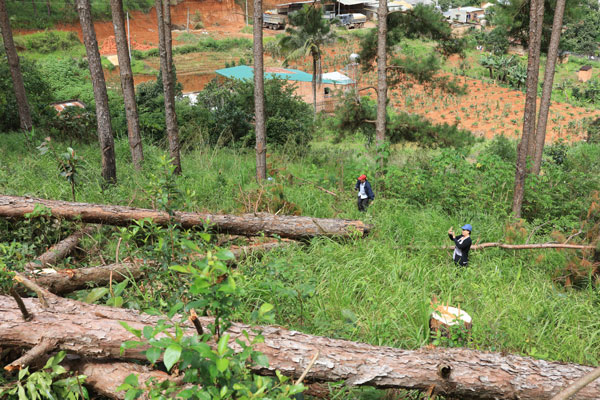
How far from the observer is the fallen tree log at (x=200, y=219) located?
18.2 ft

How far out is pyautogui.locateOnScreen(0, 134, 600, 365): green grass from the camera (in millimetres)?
4199

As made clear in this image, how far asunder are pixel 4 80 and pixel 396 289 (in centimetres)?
1316

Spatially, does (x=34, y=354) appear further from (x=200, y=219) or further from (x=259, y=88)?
(x=259, y=88)

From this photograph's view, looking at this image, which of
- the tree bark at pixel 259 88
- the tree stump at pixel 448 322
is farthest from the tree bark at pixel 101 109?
the tree stump at pixel 448 322

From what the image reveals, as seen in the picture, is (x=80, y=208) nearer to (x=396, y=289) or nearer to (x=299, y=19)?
(x=396, y=289)

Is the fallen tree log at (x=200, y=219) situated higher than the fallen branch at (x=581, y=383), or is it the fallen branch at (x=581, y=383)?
the fallen branch at (x=581, y=383)

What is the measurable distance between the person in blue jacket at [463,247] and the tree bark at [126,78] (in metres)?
6.18

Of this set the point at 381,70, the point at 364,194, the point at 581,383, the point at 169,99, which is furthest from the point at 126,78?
the point at 581,383

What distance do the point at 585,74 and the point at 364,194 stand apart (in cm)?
4735

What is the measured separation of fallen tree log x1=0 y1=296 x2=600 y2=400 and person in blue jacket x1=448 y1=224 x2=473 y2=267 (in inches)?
96.8

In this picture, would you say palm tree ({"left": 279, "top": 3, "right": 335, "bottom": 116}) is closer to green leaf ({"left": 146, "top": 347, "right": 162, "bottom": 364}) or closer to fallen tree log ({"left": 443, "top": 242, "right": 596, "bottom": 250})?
fallen tree log ({"left": 443, "top": 242, "right": 596, "bottom": 250})

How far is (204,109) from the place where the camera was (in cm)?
1460

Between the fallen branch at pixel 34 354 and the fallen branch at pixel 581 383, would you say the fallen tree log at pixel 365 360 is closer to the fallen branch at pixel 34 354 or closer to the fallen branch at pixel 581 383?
the fallen branch at pixel 34 354

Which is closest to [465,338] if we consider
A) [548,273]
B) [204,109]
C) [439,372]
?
[439,372]
